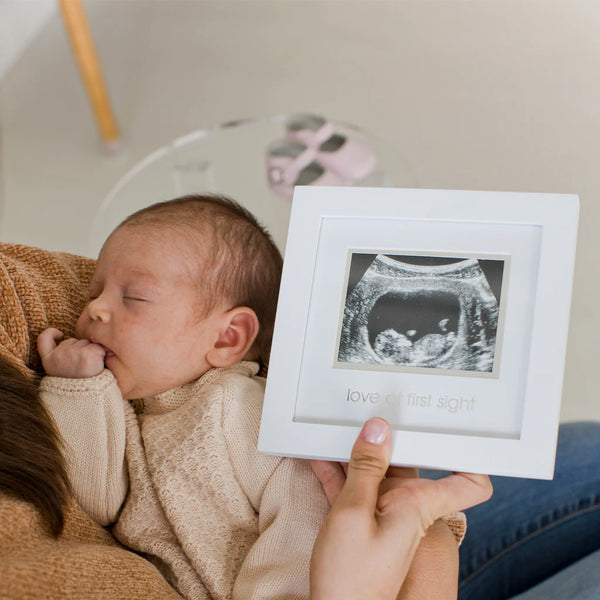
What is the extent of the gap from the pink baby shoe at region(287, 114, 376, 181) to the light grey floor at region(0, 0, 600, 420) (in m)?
0.23

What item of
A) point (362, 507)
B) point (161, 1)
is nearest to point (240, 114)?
point (161, 1)

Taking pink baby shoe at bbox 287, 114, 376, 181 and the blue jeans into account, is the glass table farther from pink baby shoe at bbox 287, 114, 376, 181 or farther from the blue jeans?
the blue jeans

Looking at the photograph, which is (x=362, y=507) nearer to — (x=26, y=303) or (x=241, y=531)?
(x=241, y=531)

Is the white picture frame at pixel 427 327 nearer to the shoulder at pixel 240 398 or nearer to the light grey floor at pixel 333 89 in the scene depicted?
the shoulder at pixel 240 398

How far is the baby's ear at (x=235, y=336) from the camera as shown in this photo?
90 centimetres

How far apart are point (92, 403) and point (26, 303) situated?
13cm

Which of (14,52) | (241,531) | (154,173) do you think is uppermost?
(14,52)

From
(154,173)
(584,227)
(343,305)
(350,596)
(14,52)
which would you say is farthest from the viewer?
(14,52)

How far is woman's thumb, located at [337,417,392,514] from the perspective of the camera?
64 centimetres

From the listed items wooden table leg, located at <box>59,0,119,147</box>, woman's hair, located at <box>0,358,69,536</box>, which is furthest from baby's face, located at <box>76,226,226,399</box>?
wooden table leg, located at <box>59,0,119,147</box>

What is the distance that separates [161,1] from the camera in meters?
2.21

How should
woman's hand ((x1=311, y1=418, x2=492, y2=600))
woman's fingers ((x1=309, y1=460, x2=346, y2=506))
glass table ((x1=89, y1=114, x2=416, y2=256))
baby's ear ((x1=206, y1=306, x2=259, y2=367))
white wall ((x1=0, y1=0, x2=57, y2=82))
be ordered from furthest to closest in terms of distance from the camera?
white wall ((x1=0, y1=0, x2=57, y2=82)), glass table ((x1=89, y1=114, x2=416, y2=256)), baby's ear ((x1=206, y1=306, x2=259, y2=367)), woman's fingers ((x1=309, y1=460, x2=346, y2=506)), woman's hand ((x1=311, y1=418, x2=492, y2=600))

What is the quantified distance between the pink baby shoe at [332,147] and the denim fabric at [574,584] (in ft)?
3.21

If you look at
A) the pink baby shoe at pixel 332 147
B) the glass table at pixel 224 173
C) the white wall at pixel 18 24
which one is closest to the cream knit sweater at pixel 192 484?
the glass table at pixel 224 173
